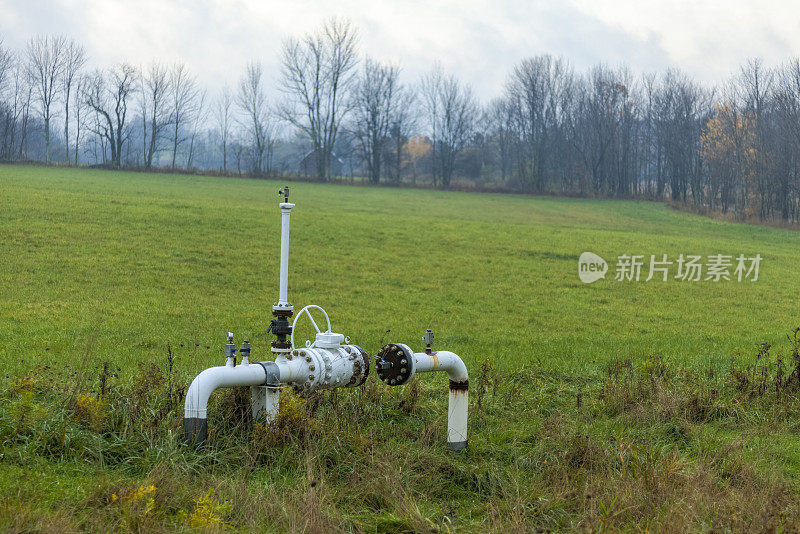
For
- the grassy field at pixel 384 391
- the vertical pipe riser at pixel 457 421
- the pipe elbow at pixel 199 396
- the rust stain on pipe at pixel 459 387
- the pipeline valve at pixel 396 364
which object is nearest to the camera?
the grassy field at pixel 384 391

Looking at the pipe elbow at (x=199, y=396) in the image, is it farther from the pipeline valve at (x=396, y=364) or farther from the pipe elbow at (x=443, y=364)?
the pipe elbow at (x=443, y=364)

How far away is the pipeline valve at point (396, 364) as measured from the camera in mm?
5961

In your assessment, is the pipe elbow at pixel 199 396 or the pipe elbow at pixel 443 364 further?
the pipe elbow at pixel 443 364

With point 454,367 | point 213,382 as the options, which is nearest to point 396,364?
point 454,367

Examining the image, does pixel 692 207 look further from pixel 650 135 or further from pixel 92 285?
pixel 92 285

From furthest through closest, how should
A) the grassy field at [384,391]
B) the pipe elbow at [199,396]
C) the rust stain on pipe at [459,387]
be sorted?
the rust stain on pipe at [459,387] → the pipe elbow at [199,396] → the grassy field at [384,391]

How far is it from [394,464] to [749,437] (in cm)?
386

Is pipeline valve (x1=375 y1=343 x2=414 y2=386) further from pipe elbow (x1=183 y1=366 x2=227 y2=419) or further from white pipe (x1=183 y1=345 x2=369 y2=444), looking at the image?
pipe elbow (x1=183 y1=366 x2=227 y2=419)

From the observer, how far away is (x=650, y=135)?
6469 cm

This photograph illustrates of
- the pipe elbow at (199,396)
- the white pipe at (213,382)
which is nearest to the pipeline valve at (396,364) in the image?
the white pipe at (213,382)

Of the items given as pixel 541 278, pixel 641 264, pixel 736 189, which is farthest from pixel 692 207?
pixel 541 278

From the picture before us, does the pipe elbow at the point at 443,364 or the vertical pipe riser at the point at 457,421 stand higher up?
the pipe elbow at the point at 443,364

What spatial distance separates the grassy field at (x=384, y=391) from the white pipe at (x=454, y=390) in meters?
0.21

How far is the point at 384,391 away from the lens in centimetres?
721
